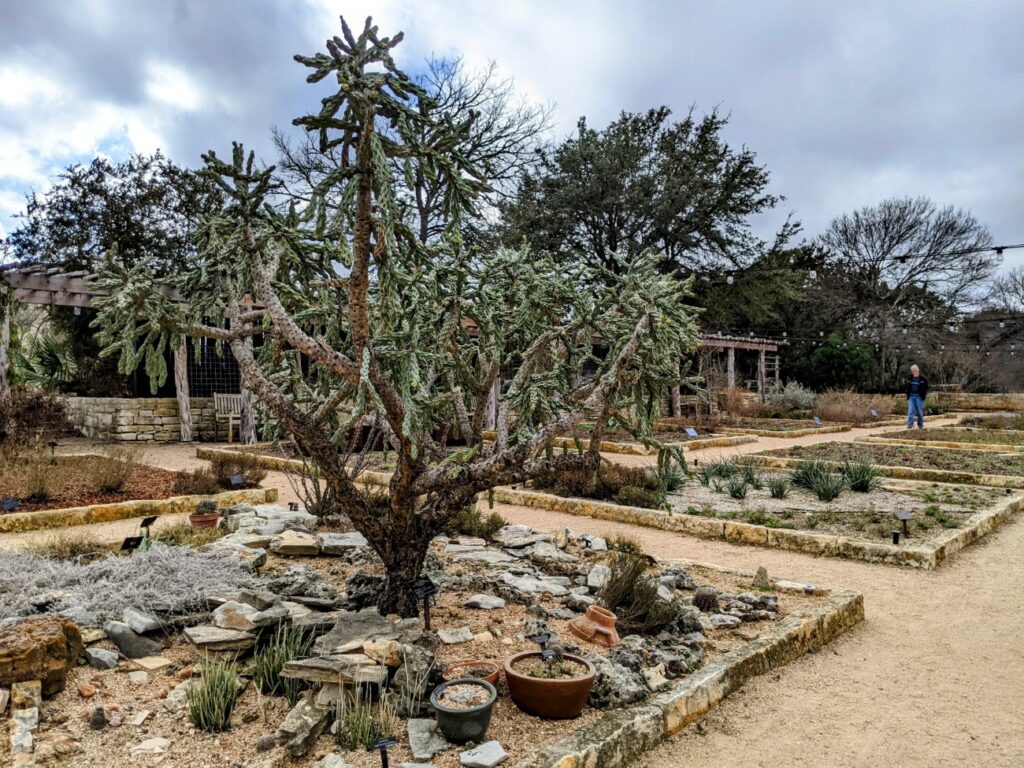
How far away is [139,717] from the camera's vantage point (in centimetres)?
279

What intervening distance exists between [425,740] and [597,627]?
4.37 feet

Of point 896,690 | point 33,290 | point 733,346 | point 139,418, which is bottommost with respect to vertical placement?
point 896,690

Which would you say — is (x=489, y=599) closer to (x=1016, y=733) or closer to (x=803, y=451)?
(x=1016, y=733)

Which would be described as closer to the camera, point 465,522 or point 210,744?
point 210,744

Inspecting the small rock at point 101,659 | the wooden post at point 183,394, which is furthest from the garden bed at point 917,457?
the wooden post at point 183,394

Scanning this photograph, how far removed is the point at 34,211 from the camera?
741 inches

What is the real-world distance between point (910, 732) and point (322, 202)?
11.7ft

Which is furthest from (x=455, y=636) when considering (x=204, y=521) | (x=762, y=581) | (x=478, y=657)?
(x=204, y=521)

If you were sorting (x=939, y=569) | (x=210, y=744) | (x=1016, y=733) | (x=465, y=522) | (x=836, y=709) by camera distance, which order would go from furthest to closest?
(x=465, y=522) < (x=939, y=569) < (x=836, y=709) < (x=1016, y=733) < (x=210, y=744)

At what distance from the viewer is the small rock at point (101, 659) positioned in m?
3.21

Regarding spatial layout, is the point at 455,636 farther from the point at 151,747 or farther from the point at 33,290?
the point at 33,290

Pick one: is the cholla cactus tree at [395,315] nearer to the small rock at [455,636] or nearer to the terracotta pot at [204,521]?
the small rock at [455,636]

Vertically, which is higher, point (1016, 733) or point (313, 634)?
point (313, 634)

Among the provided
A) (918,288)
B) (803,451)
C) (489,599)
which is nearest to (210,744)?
(489,599)
